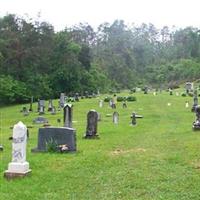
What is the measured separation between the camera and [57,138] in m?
15.4

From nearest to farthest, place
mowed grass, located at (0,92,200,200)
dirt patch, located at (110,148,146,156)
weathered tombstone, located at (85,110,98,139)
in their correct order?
1. mowed grass, located at (0,92,200,200)
2. dirt patch, located at (110,148,146,156)
3. weathered tombstone, located at (85,110,98,139)

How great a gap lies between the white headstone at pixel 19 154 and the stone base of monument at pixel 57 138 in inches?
146

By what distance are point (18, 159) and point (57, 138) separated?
168 inches

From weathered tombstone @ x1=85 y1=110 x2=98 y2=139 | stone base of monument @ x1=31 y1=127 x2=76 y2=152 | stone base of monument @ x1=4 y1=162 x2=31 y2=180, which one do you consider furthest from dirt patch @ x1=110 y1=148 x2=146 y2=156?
weathered tombstone @ x1=85 y1=110 x2=98 y2=139

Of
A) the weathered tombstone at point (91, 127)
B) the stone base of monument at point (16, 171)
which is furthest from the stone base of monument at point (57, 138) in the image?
the weathered tombstone at point (91, 127)

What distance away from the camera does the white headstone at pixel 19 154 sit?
1104 cm

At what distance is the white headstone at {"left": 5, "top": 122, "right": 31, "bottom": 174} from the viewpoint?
1104 cm

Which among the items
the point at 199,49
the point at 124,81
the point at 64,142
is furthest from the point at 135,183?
the point at 199,49

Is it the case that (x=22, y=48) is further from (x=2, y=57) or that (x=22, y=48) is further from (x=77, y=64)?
(x=77, y=64)

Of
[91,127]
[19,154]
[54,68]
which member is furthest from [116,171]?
A: [54,68]

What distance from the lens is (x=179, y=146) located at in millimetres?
16016

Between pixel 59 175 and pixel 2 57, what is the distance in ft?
155

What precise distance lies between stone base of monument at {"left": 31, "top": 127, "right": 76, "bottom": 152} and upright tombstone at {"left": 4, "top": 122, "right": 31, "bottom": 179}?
12.1 feet

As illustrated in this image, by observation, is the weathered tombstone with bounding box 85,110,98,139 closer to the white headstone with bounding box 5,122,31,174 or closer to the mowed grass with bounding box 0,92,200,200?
the mowed grass with bounding box 0,92,200,200
